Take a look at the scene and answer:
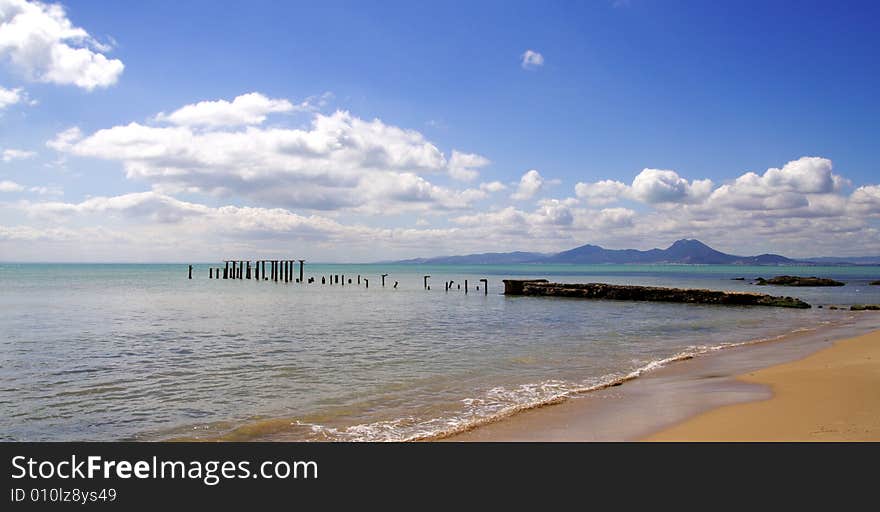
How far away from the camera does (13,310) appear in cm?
3341

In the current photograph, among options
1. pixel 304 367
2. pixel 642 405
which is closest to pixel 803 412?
pixel 642 405

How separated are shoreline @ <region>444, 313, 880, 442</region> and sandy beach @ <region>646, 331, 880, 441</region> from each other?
0.34 meters

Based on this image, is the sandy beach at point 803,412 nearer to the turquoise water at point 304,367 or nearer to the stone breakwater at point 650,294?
the turquoise water at point 304,367

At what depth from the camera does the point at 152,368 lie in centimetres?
1498

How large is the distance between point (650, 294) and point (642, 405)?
40.9m

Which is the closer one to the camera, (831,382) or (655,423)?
(655,423)
